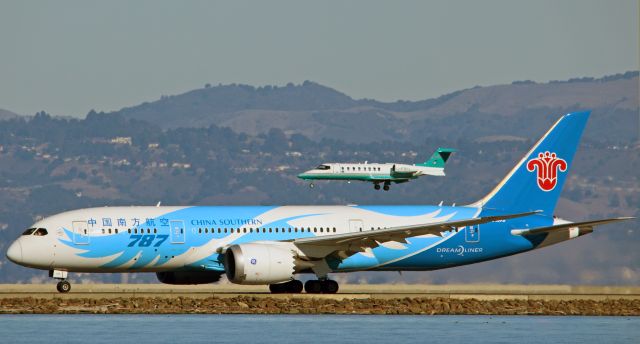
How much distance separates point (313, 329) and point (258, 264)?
31.2 ft

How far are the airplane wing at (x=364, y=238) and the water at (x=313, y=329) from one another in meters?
5.01

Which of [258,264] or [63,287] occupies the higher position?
[258,264]

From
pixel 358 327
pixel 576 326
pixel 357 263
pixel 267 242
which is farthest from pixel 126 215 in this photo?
pixel 576 326

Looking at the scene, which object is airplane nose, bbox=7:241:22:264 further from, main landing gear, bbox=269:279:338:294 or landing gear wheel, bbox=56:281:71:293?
main landing gear, bbox=269:279:338:294

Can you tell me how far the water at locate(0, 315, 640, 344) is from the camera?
1849 inches

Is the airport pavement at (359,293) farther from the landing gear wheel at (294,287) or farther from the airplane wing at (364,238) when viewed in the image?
the airplane wing at (364,238)

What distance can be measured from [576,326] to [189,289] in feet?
67.3

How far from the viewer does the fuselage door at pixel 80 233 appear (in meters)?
60.7

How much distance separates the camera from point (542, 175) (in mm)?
68500

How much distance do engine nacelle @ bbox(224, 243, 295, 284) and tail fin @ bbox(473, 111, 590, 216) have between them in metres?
11.1

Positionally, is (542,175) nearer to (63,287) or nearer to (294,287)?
(294,287)

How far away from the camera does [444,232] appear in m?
64.3

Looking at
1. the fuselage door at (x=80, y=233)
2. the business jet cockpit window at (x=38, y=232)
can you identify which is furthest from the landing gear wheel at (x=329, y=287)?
the business jet cockpit window at (x=38, y=232)

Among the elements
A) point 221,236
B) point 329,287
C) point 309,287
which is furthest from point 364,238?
point 221,236
